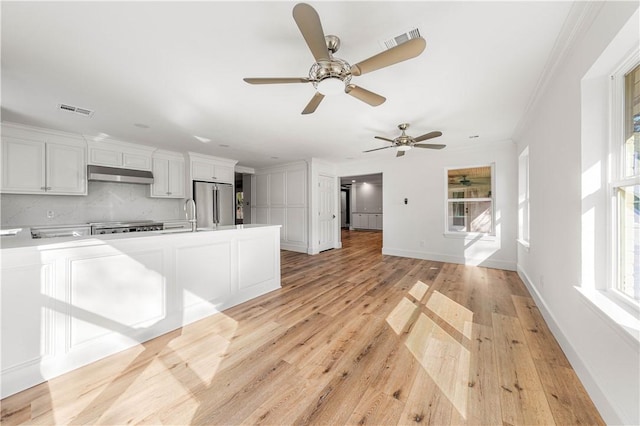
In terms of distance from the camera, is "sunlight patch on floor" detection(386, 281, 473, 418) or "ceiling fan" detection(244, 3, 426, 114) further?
"sunlight patch on floor" detection(386, 281, 473, 418)

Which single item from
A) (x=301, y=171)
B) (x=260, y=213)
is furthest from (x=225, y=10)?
(x=260, y=213)

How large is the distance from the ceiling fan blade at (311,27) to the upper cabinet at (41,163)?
4585mm

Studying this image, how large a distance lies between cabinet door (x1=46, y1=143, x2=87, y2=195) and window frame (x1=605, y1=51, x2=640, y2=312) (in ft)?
20.5

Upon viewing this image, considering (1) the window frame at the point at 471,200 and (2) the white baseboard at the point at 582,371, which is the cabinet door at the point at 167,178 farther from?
(2) the white baseboard at the point at 582,371

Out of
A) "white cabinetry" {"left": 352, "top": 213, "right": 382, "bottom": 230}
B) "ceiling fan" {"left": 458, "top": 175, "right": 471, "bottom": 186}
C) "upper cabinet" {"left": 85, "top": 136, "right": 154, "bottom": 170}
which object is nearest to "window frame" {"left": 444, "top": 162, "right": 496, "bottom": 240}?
"ceiling fan" {"left": 458, "top": 175, "right": 471, "bottom": 186}

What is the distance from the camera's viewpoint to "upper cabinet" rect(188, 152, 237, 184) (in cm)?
523

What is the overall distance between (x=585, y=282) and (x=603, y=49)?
1.47 m

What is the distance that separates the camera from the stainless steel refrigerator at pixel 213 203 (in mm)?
5266

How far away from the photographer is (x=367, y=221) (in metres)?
11.5

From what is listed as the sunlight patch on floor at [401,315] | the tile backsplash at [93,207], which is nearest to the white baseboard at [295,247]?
the tile backsplash at [93,207]

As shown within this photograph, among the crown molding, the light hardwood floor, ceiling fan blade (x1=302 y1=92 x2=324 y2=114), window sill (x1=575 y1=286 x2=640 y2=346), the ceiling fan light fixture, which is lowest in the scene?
the light hardwood floor

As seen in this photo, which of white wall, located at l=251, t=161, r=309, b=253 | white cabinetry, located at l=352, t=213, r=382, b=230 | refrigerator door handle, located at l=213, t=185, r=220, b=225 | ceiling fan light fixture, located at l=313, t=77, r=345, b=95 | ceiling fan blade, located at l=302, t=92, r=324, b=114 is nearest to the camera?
ceiling fan light fixture, located at l=313, t=77, r=345, b=95

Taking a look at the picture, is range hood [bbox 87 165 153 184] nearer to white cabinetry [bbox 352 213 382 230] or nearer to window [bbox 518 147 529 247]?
window [bbox 518 147 529 247]

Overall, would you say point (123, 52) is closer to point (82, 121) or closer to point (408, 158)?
point (82, 121)
